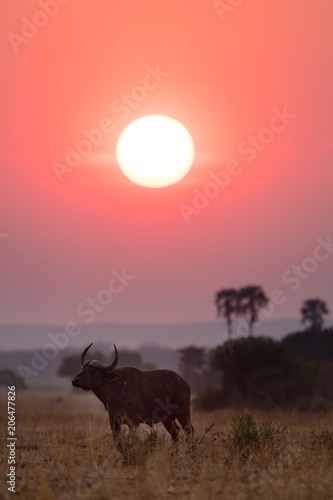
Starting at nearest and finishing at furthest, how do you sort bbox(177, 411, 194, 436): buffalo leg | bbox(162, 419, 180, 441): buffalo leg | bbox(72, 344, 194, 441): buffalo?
bbox(72, 344, 194, 441): buffalo → bbox(162, 419, 180, 441): buffalo leg → bbox(177, 411, 194, 436): buffalo leg

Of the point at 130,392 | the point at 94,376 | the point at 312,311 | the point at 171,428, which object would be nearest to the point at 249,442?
the point at 171,428

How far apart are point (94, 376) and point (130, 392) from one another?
2.74ft

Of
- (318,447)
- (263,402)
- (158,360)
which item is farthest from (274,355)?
(158,360)

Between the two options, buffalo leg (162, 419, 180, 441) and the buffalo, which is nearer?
the buffalo

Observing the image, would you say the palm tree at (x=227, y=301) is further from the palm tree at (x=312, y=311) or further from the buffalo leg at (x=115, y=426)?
the buffalo leg at (x=115, y=426)

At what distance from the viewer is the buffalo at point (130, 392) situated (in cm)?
1372

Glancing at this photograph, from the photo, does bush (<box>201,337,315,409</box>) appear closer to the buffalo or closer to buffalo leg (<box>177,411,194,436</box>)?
buffalo leg (<box>177,411,194,436</box>)

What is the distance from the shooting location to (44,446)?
14.1 meters

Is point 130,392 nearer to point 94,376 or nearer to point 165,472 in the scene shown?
point 94,376

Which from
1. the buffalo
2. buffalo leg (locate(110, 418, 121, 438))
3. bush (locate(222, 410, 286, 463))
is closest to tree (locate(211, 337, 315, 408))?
the buffalo

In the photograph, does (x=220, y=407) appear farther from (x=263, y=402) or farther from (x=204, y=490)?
(x=204, y=490)

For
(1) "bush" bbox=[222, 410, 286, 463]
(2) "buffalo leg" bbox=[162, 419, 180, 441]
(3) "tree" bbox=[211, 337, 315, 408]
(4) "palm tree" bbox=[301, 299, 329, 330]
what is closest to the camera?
Result: (1) "bush" bbox=[222, 410, 286, 463]

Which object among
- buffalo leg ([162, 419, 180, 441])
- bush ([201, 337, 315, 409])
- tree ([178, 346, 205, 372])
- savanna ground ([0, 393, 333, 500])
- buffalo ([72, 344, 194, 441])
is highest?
tree ([178, 346, 205, 372])

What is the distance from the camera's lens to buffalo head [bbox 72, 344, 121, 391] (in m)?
13.7
